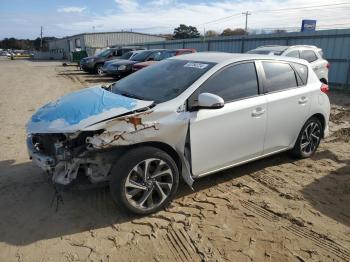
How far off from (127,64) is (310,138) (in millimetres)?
12482

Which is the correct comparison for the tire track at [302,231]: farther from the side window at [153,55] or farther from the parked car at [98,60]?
the parked car at [98,60]

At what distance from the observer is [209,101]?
3791 millimetres

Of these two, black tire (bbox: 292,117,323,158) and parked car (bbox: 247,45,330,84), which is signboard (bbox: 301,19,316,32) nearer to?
parked car (bbox: 247,45,330,84)

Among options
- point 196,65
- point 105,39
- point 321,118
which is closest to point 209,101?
point 196,65

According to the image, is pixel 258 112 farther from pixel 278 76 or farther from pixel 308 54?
pixel 308 54

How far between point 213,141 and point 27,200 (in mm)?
2357

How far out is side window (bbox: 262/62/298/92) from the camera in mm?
4730

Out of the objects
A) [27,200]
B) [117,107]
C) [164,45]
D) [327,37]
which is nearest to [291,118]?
[117,107]

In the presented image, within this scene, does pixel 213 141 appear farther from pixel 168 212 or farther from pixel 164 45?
pixel 164 45

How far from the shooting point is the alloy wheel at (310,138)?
17.8ft

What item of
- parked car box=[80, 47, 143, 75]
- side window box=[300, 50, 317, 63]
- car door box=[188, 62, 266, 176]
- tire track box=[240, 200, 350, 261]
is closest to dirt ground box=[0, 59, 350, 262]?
tire track box=[240, 200, 350, 261]

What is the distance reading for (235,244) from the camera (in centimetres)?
338

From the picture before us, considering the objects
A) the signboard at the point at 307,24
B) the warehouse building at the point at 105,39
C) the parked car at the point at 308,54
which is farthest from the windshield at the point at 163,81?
the warehouse building at the point at 105,39

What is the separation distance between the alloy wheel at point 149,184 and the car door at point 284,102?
1.64 metres
